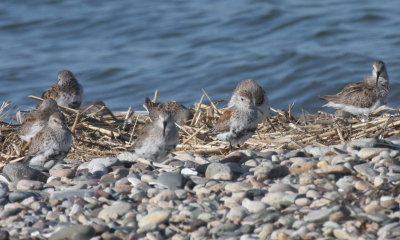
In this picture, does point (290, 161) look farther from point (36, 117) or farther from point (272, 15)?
point (272, 15)

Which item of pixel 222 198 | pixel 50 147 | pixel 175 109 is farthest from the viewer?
pixel 175 109

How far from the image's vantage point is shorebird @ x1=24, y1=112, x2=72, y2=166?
9461 millimetres

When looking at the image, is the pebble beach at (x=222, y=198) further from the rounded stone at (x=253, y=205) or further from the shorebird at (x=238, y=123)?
the shorebird at (x=238, y=123)

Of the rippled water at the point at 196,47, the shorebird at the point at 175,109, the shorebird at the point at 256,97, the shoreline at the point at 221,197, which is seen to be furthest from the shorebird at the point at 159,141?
the rippled water at the point at 196,47

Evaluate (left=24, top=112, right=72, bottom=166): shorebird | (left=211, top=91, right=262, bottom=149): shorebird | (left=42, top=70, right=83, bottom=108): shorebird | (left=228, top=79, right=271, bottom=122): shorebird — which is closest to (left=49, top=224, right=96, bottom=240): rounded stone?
(left=24, top=112, right=72, bottom=166): shorebird

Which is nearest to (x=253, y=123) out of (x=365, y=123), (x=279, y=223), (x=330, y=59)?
(x=365, y=123)

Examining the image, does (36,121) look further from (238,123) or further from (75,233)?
(75,233)

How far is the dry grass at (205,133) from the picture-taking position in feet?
33.3

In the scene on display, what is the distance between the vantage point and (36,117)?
10961 millimetres

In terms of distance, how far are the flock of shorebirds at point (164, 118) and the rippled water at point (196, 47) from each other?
4513 mm

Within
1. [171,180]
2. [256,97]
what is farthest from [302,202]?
[256,97]

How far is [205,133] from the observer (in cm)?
1096

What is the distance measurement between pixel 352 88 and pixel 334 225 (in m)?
6.26

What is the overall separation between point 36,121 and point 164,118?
87.3 inches
